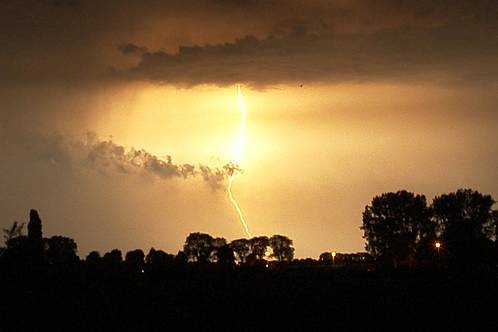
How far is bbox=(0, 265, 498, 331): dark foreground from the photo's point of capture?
3219 centimetres

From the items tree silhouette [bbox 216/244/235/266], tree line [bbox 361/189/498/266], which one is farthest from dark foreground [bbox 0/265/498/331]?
tree line [bbox 361/189/498/266]

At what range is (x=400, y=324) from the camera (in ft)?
104

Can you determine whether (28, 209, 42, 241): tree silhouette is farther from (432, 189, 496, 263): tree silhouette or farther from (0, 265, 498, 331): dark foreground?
(432, 189, 496, 263): tree silhouette

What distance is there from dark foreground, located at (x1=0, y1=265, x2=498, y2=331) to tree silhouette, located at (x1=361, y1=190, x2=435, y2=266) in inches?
2954

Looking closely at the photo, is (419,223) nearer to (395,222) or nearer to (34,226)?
(395,222)

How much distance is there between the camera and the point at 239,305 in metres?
40.6

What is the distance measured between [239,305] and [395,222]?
10028 centimetres

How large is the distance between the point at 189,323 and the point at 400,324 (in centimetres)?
951

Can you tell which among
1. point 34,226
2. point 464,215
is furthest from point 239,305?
point 464,215

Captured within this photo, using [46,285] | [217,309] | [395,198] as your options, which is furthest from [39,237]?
[395,198]

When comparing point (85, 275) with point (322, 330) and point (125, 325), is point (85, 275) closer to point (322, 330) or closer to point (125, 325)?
point (125, 325)

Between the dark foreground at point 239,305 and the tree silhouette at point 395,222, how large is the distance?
75037mm

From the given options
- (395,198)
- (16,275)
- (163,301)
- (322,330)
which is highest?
(395,198)

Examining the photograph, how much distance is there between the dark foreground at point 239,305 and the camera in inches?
1267
